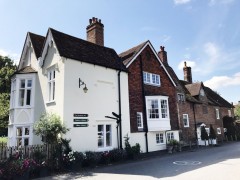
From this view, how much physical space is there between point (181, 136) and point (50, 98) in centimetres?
1786

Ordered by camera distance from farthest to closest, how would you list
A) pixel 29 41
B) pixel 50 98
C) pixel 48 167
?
pixel 29 41
pixel 50 98
pixel 48 167

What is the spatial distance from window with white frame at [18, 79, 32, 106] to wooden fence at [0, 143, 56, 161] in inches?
233

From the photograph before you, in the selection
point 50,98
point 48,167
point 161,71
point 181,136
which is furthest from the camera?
point 181,136

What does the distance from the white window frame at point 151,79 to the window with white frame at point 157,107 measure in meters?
1.84

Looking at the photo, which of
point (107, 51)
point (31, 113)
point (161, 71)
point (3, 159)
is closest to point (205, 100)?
point (161, 71)

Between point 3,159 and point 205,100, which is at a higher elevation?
point 205,100

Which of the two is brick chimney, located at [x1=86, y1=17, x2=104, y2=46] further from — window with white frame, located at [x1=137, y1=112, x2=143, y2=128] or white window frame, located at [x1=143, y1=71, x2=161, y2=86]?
window with white frame, located at [x1=137, y1=112, x2=143, y2=128]

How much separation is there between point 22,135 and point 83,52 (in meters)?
8.30

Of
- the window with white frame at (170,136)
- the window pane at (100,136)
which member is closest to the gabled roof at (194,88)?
the window with white frame at (170,136)

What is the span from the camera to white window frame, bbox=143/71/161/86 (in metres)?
21.7

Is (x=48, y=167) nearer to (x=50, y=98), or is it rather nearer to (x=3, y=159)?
(x=3, y=159)

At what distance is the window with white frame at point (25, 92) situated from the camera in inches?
684

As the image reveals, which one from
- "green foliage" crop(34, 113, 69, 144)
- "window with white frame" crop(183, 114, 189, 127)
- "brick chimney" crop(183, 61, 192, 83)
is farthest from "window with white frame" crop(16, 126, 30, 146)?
"brick chimney" crop(183, 61, 192, 83)

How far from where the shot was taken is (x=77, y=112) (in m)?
15.1
